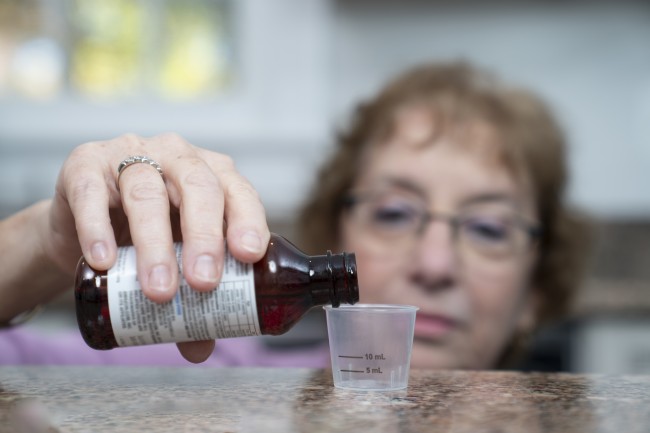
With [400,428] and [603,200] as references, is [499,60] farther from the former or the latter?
[400,428]

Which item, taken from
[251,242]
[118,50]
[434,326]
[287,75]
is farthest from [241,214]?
[118,50]

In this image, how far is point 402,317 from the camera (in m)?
0.70

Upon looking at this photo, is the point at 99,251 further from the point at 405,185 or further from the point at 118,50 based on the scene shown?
the point at 118,50

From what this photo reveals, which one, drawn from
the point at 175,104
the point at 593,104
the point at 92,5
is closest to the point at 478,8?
the point at 593,104

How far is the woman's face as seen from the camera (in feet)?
4.36

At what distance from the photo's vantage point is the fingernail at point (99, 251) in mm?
641

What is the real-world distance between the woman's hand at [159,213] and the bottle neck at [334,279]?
60mm

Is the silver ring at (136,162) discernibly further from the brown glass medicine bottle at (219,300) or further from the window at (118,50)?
the window at (118,50)

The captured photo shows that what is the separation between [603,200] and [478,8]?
37.7 inches

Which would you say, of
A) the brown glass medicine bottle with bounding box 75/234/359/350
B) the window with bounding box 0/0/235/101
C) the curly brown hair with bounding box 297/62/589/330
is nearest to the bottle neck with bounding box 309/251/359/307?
the brown glass medicine bottle with bounding box 75/234/359/350

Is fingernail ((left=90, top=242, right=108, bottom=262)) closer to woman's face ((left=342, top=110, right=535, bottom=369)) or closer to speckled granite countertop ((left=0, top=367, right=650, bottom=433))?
speckled granite countertop ((left=0, top=367, right=650, bottom=433))

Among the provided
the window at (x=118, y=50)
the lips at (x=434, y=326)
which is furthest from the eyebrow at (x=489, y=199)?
the window at (x=118, y=50)

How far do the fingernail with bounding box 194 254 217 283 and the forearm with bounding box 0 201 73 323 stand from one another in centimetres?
35

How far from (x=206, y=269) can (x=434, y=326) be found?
773mm
